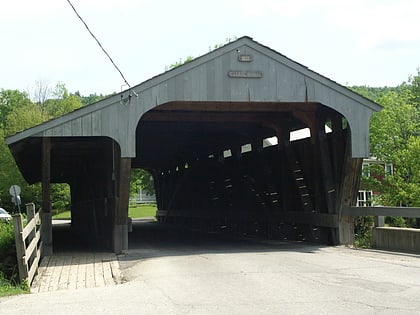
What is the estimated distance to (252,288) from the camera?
8906 mm

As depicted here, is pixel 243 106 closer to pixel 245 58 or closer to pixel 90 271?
pixel 245 58

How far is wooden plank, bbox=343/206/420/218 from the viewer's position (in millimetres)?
13633

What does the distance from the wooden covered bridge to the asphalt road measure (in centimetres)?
296

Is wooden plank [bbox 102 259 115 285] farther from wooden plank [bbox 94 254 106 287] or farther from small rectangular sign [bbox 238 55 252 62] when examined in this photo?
small rectangular sign [bbox 238 55 252 62]

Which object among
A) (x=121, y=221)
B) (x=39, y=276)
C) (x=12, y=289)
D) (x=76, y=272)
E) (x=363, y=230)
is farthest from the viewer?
(x=363, y=230)

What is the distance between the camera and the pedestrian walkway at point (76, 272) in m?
10.4

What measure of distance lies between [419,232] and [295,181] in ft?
17.3

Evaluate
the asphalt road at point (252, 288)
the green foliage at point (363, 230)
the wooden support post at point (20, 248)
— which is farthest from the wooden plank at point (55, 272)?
the green foliage at point (363, 230)

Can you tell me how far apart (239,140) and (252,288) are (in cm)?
1377

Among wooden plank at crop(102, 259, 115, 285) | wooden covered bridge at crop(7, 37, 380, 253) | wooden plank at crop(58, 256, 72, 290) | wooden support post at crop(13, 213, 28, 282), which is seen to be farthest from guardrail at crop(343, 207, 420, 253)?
wooden support post at crop(13, 213, 28, 282)

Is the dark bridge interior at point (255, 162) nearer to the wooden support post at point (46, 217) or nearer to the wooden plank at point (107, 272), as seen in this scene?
the wooden support post at point (46, 217)

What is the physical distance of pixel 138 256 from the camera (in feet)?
47.0

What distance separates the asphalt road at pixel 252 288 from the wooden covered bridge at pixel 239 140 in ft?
9.70

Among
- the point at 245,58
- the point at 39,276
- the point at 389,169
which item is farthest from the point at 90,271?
the point at 389,169
